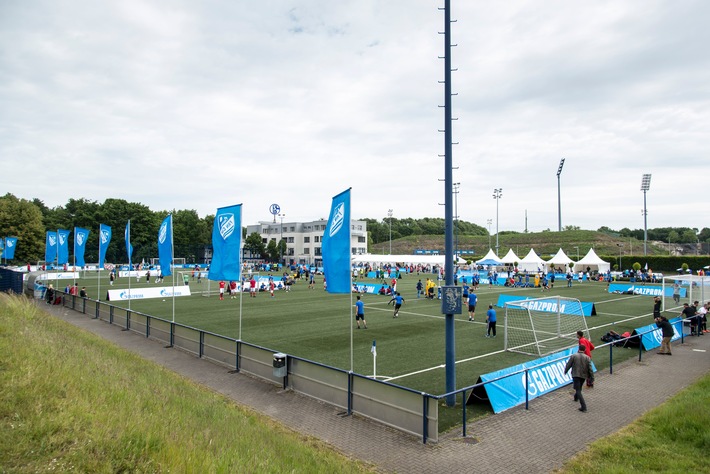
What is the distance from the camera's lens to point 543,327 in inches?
852

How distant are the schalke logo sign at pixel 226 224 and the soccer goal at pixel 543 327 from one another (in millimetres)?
11090

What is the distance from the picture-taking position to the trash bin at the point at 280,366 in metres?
12.3

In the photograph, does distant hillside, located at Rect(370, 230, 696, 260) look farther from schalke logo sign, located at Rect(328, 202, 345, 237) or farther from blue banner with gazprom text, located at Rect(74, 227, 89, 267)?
schalke logo sign, located at Rect(328, 202, 345, 237)

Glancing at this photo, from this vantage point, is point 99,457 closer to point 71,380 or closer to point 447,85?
point 71,380

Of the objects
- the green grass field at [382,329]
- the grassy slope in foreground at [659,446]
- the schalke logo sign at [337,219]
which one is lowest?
the green grass field at [382,329]

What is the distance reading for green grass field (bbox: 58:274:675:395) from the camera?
15133 millimetres

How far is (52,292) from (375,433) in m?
30.7

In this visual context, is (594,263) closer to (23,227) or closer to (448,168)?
(448,168)

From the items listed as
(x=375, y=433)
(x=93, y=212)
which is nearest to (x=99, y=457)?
(x=375, y=433)

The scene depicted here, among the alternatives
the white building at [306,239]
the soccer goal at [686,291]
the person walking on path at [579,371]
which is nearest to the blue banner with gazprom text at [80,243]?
the person walking on path at [579,371]

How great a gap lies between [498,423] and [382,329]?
1251cm

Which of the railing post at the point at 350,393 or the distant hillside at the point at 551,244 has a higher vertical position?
the distant hillside at the point at 551,244

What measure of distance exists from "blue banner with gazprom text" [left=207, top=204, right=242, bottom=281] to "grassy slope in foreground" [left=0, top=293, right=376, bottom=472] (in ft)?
21.9

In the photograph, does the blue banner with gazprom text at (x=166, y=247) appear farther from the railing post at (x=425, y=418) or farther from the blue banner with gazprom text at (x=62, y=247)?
the railing post at (x=425, y=418)
